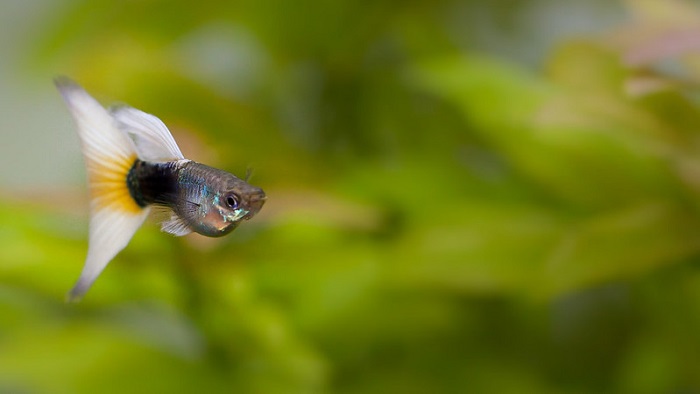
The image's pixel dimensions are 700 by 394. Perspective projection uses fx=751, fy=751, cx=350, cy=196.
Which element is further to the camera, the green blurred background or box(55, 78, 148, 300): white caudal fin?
the green blurred background

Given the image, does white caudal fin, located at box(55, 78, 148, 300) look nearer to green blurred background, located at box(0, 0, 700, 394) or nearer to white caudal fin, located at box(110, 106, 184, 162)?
white caudal fin, located at box(110, 106, 184, 162)

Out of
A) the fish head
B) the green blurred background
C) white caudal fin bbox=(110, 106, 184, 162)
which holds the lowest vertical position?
the fish head

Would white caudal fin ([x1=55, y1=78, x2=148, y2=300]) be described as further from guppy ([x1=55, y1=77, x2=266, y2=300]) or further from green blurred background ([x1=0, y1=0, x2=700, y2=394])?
green blurred background ([x1=0, y1=0, x2=700, y2=394])

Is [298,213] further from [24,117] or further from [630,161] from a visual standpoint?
[24,117]

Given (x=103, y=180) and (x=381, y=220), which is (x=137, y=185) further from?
(x=381, y=220)

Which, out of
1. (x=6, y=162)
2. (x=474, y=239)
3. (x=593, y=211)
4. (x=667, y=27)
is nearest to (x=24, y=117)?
(x=6, y=162)

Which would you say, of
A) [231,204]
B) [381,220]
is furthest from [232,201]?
[381,220]

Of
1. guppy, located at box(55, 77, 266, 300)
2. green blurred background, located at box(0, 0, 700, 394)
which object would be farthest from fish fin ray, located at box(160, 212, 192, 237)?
green blurred background, located at box(0, 0, 700, 394)

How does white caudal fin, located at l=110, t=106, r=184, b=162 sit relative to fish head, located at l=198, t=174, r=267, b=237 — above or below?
above
